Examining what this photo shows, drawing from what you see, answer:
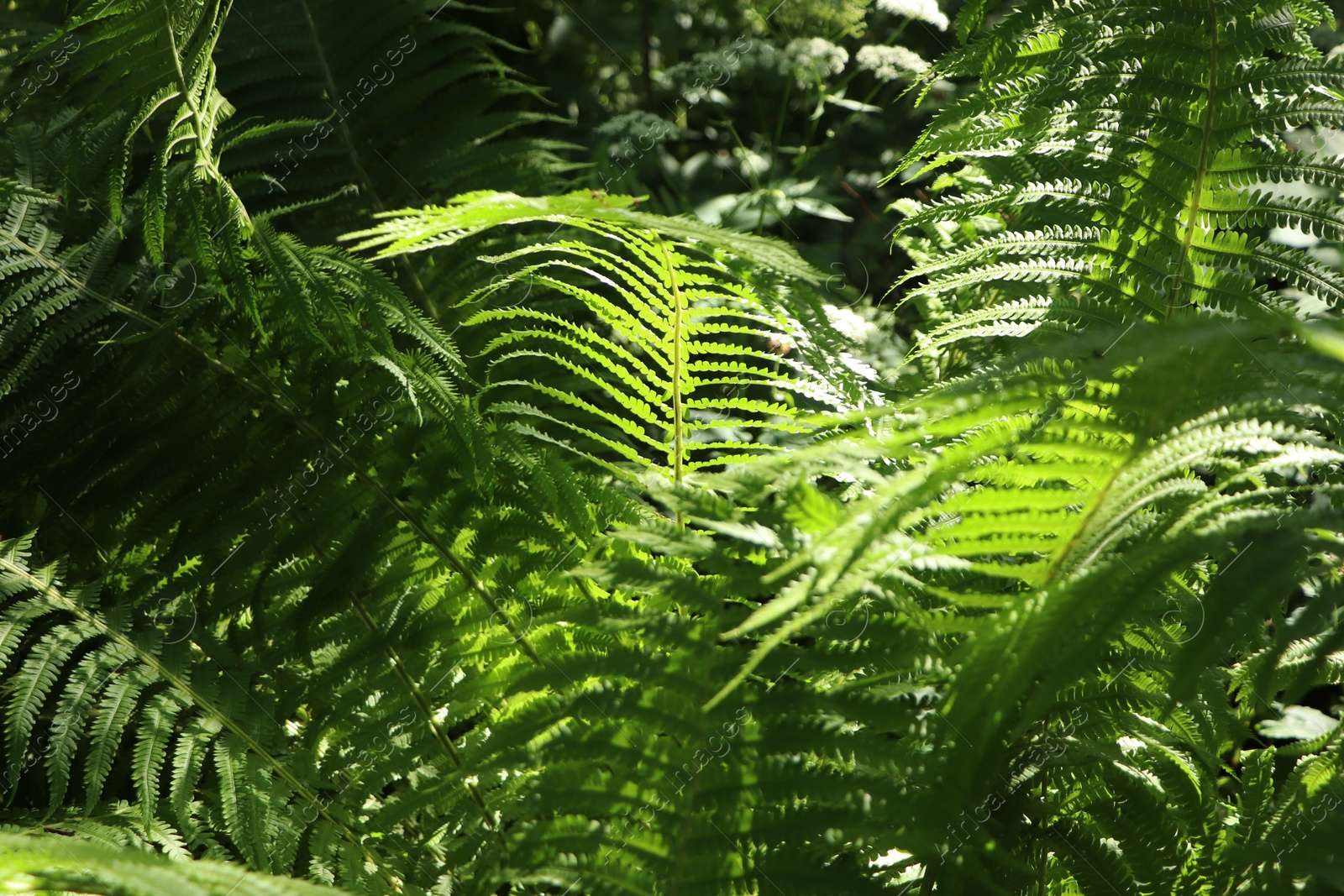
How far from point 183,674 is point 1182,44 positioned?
1.08 metres

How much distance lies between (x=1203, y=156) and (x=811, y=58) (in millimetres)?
1020

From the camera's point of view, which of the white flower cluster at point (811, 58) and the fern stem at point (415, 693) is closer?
the fern stem at point (415, 693)

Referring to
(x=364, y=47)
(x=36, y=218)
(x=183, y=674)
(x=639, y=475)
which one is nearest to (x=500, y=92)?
(x=364, y=47)

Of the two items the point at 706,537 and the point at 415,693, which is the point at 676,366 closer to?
the point at 706,537

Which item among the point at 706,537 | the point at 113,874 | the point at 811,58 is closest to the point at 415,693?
the point at 706,537

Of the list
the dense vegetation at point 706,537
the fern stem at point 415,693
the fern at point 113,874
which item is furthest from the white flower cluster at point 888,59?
the fern at point 113,874

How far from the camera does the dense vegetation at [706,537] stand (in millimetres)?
593

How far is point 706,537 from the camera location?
0.76 m

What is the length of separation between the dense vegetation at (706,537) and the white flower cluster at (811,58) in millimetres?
648

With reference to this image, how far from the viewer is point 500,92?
1.57 metres

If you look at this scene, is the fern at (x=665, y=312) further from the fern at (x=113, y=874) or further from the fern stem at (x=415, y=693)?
the fern at (x=113, y=874)

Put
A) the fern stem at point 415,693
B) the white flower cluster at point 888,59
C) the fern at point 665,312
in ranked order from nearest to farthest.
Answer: the fern at point 665,312
the fern stem at point 415,693
the white flower cluster at point 888,59

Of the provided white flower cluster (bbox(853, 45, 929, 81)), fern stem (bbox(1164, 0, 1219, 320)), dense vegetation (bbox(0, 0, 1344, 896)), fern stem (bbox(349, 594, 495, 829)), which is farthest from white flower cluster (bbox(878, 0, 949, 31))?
fern stem (bbox(349, 594, 495, 829))

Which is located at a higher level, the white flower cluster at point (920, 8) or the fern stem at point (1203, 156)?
the white flower cluster at point (920, 8)
